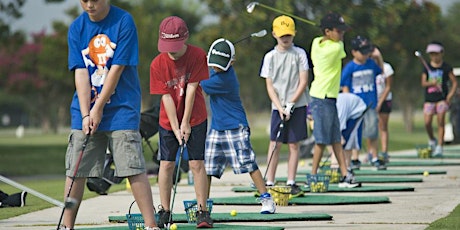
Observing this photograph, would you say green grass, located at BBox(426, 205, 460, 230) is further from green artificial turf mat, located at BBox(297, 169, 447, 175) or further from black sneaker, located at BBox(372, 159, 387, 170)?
black sneaker, located at BBox(372, 159, 387, 170)

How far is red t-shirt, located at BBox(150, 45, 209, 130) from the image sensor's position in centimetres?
1023

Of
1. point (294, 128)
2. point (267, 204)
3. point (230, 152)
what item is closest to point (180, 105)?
point (230, 152)

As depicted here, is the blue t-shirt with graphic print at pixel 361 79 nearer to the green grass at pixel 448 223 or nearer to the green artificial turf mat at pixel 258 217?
the green grass at pixel 448 223

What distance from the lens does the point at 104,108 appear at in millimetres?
8898

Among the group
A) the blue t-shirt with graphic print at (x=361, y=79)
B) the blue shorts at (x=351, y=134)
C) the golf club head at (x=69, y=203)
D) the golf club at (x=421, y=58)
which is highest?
the golf club at (x=421, y=58)

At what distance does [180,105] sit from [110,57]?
5.31 ft

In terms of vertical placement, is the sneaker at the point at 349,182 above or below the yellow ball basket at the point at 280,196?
above

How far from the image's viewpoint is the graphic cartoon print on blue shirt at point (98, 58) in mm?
8859

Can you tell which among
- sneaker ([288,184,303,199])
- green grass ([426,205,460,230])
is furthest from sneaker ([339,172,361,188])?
green grass ([426,205,460,230])

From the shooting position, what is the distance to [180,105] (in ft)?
34.1

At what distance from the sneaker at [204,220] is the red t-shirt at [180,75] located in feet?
2.52

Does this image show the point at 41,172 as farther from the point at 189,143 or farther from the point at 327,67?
the point at 189,143

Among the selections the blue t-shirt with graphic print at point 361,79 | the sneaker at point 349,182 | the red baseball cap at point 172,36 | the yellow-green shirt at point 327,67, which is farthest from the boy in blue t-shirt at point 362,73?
the red baseball cap at point 172,36

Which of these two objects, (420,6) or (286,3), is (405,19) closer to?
(420,6)
